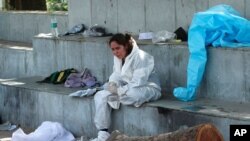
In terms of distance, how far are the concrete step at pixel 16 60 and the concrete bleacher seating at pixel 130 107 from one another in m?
0.09

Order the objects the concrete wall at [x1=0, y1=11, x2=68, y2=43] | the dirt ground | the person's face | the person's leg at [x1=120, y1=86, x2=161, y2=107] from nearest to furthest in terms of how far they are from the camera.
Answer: the person's leg at [x1=120, y1=86, x2=161, y2=107], the person's face, the dirt ground, the concrete wall at [x1=0, y1=11, x2=68, y2=43]

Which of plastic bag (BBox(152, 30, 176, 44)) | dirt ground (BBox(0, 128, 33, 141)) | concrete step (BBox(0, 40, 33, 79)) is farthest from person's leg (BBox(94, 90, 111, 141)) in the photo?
concrete step (BBox(0, 40, 33, 79))

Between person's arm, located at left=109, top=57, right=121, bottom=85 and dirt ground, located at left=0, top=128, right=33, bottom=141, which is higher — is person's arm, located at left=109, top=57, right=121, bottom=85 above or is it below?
above

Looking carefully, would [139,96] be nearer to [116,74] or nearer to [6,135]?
[116,74]

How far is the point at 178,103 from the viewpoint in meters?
7.89

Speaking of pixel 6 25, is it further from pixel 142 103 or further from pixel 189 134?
pixel 189 134

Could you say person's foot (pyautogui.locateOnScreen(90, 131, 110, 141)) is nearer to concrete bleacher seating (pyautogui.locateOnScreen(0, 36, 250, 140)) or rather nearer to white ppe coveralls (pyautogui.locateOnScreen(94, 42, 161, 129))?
white ppe coveralls (pyautogui.locateOnScreen(94, 42, 161, 129))

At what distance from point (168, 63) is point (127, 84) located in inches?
28.3

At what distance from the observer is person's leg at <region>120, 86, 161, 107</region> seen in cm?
792

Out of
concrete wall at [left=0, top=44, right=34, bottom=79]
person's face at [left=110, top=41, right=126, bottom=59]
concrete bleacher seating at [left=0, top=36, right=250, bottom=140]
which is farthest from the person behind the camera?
concrete wall at [left=0, top=44, right=34, bottom=79]

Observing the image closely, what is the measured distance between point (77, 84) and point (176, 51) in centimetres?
174

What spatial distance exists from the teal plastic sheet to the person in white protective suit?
38cm

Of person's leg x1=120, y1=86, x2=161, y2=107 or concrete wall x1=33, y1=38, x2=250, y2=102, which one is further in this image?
person's leg x1=120, y1=86, x2=161, y2=107

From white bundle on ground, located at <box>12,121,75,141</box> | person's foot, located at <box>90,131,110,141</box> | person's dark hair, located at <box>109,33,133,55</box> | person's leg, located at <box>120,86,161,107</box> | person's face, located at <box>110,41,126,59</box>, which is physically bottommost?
white bundle on ground, located at <box>12,121,75,141</box>
